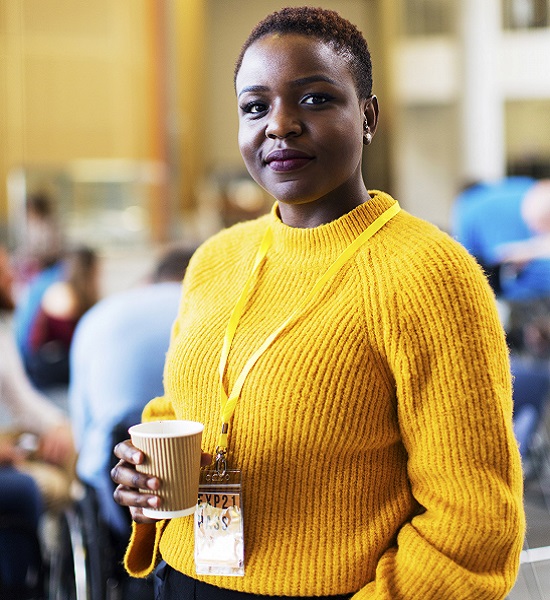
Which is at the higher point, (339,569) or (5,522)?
(339,569)

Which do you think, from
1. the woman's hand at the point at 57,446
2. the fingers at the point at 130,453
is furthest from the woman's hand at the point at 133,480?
the woman's hand at the point at 57,446

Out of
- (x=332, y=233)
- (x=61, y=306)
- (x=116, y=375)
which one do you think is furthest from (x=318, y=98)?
(x=61, y=306)

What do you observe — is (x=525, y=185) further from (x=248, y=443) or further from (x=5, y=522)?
(x=248, y=443)

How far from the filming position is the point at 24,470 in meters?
2.53

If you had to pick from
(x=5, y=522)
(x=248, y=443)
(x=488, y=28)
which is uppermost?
(x=488, y=28)

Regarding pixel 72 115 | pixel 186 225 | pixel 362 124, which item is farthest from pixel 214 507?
pixel 186 225

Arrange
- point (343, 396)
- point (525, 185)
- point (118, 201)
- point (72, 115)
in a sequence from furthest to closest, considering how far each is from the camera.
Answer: point (72, 115) → point (118, 201) → point (525, 185) → point (343, 396)

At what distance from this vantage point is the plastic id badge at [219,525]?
40.1 inches

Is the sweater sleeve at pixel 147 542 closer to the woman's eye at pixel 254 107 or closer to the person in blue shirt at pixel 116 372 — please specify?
the woman's eye at pixel 254 107

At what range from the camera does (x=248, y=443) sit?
101 cm

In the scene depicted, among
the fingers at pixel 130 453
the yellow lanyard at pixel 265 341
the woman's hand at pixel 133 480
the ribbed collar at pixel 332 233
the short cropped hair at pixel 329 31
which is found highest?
the short cropped hair at pixel 329 31

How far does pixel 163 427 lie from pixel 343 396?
230mm

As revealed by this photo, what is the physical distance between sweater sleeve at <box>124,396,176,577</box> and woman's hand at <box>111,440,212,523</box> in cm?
14

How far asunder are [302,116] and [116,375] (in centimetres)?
140
